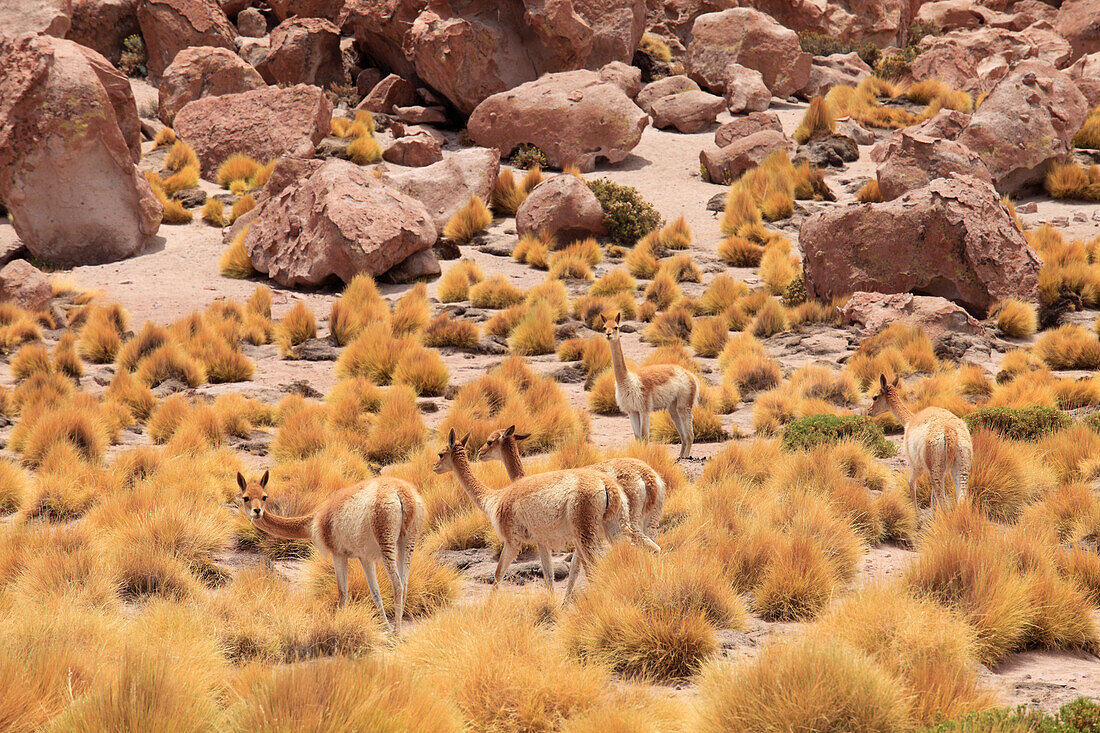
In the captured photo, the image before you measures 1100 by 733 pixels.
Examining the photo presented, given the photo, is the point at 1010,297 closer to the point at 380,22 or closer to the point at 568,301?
the point at 568,301

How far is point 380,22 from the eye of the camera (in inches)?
1036

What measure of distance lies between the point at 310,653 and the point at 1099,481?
20.7ft

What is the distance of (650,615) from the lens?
4.87m

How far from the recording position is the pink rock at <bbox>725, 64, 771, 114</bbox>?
82.8 feet

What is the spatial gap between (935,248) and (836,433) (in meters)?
6.34

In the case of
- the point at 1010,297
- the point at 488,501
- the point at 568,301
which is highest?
the point at 488,501

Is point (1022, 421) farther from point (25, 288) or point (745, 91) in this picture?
point (745, 91)

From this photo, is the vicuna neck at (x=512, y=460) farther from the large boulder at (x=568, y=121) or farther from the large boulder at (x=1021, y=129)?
the large boulder at (x=568, y=121)

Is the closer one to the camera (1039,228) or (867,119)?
(1039,228)

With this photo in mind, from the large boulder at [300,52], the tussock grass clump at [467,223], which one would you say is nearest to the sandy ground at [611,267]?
the tussock grass clump at [467,223]

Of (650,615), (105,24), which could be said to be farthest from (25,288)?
(105,24)

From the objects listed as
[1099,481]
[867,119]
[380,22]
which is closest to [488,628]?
[1099,481]

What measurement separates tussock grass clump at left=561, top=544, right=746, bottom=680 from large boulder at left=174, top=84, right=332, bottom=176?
18.1m

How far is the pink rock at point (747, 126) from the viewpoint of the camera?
22.2 m
